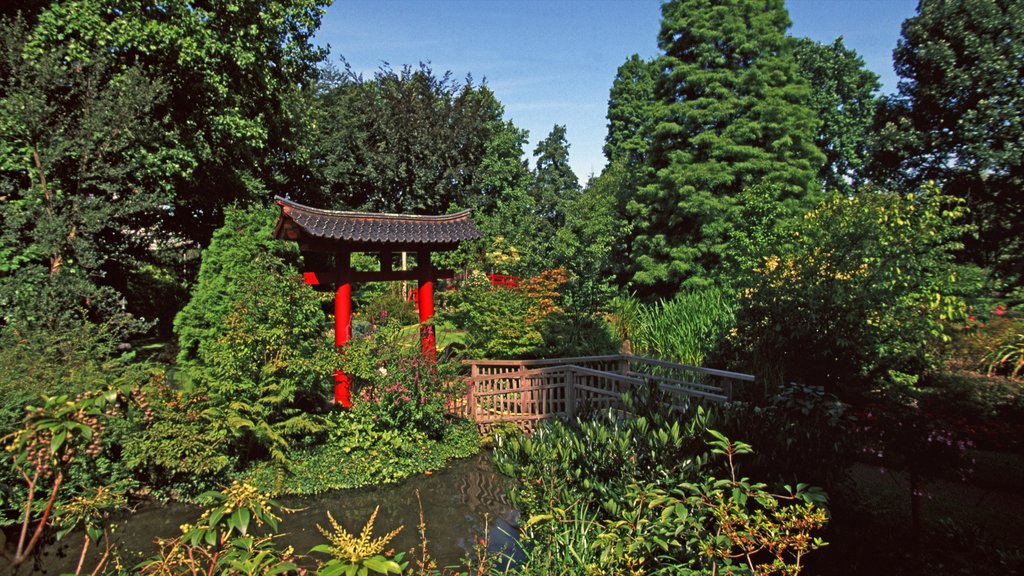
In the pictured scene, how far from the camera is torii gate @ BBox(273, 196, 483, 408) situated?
838 centimetres

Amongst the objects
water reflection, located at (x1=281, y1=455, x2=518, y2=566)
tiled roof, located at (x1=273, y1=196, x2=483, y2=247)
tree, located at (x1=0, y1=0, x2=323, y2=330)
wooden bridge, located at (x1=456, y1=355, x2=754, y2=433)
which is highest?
tree, located at (x1=0, y1=0, x2=323, y2=330)

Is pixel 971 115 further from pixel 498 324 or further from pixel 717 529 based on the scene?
pixel 717 529

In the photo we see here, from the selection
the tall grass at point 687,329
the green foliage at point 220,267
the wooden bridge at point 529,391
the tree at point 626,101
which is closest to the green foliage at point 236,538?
the wooden bridge at point 529,391

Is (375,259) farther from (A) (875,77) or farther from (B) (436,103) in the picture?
(A) (875,77)

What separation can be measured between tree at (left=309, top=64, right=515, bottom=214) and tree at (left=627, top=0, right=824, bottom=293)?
26.1 feet

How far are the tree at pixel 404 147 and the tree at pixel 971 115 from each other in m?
13.7

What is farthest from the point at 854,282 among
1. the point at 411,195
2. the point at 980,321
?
the point at 411,195

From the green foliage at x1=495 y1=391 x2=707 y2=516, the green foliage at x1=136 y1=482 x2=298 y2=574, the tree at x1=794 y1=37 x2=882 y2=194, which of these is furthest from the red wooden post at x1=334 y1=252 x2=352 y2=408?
the tree at x1=794 y1=37 x2=882 y2=194

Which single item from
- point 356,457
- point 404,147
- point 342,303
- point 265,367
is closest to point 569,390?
point 356,457

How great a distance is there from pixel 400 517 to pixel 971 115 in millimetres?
14897

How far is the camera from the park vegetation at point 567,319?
367 centimetres

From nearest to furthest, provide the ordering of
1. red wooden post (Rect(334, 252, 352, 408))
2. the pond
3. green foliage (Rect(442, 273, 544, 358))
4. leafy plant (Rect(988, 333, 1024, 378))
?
the pond, leafy plant (Rect(988, 333, 1024, 378)), red wooden post (Rect(334, 252, 352, 408)), green foliage (Rect(442, 273, 544, 358))

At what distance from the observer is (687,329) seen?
36.3 ft

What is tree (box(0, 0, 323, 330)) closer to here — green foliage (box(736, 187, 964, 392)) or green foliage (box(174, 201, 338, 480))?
green foliage (box(174, 201, 338, 480))
